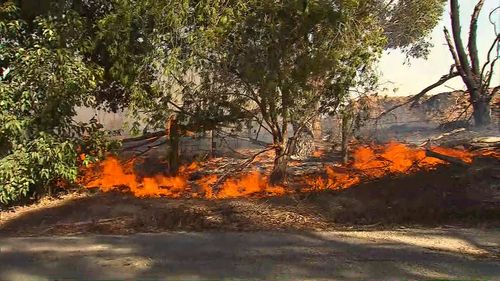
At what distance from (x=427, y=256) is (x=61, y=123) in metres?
6.82

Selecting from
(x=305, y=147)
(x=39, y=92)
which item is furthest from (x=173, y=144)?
(x=305, y=147)

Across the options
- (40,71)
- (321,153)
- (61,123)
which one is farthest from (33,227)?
(321,153)

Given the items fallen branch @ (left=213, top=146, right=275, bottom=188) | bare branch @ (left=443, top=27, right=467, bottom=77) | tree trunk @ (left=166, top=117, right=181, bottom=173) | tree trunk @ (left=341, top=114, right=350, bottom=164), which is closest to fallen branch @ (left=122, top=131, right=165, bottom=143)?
tree trunk @ (left=166, top=117, right=181, bottom=173)

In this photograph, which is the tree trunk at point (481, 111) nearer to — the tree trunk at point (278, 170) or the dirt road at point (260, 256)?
the tree trunk at point (278, 170)

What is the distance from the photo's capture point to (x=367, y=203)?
10062 millimetres

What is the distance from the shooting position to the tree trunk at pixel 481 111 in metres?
14.1

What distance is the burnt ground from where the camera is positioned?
355 inches

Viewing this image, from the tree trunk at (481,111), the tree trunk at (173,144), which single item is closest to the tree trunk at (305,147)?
the tree trunk at (173,144)

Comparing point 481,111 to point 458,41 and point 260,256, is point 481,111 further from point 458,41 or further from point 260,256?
point 260,256

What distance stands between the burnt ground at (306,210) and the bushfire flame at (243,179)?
0.77 meters

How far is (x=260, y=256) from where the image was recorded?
22.3 feet

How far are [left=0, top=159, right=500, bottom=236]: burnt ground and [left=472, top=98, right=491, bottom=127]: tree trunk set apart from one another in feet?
13.0

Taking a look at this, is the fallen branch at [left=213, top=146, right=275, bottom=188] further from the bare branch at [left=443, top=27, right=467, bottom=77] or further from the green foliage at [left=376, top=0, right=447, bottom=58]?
the bare branch at [left=443, top=27, right=467, bottom=77]

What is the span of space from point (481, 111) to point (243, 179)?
6.51 metres
